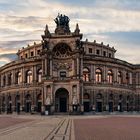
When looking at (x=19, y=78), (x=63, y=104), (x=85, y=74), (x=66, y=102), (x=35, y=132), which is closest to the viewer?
(x=35, y=132)

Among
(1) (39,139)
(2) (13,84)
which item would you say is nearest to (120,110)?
(2) (13,84)

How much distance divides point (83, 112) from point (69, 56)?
1711 cm

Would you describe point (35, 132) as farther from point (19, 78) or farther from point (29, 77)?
point (19, 78)

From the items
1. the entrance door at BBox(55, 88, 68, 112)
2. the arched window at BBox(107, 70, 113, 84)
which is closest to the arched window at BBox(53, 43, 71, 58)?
the entrance door at BBox(55, 88, 68, 112)

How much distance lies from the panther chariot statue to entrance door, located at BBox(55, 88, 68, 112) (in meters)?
18.2

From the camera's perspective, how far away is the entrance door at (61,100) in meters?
110

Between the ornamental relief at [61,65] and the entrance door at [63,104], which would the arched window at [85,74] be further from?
the entrance door at [63,104]

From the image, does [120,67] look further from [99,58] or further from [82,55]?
[82,55]

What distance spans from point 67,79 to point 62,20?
22.3m

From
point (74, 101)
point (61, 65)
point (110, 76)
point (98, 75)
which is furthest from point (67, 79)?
point (110, 76)

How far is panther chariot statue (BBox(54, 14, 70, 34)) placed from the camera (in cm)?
11413

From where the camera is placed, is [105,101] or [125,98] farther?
[125,98]

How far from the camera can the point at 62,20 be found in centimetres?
11962

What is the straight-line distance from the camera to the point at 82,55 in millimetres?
109812
